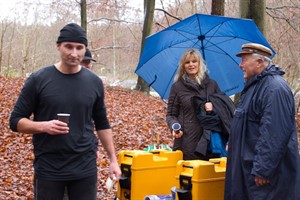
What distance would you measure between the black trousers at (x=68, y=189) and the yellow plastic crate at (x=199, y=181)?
119 cm

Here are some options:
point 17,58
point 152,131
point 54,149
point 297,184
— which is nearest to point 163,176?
point 297,184

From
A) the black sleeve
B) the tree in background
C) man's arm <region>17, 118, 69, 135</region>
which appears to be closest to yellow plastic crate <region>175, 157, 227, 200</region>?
man's arm <region>17, 118, 69, 135</region>

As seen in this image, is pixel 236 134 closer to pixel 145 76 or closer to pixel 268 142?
pixel 268 142

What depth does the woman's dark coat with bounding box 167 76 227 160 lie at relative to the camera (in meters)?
5.20

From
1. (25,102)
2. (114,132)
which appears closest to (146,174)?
(25,102)

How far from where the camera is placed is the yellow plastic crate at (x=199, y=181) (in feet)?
14.6

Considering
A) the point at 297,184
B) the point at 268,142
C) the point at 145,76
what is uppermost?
the point at 145,76

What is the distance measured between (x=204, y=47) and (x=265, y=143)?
2.46m

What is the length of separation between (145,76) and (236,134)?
2.32 metres

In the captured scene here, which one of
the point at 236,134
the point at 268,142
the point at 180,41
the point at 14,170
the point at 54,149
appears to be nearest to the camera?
the point at 54,149

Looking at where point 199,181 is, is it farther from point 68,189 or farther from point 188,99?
point 68,189

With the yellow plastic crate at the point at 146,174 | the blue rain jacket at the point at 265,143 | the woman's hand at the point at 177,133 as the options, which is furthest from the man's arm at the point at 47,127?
the woman's hand at the point at 177,133

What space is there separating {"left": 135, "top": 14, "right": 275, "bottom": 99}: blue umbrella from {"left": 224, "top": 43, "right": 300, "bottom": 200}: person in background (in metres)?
1.39

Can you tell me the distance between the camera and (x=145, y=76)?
6211 millimetres
